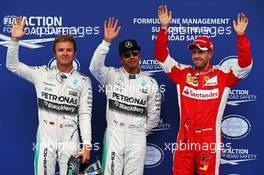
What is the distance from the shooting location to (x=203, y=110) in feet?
11.2

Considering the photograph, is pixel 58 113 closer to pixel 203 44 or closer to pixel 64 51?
pixel 64 51

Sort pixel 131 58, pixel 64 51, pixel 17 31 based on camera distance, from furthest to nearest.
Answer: pixel 131 58, pixel 64 51, pixel 17 31

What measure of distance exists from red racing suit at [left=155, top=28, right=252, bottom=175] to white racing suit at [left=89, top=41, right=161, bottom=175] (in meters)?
0.27

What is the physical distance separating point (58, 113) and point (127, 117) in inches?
22.7

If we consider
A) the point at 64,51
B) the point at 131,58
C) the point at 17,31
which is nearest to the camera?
the point at 17,31

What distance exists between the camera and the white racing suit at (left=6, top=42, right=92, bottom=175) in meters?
3.34

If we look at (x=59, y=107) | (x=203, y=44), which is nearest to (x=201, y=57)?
(x=203, y=44)

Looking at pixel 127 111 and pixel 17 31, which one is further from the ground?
pixel 17 31

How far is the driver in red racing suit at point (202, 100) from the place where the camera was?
11.1 feet

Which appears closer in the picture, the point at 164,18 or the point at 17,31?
the point at 17,31

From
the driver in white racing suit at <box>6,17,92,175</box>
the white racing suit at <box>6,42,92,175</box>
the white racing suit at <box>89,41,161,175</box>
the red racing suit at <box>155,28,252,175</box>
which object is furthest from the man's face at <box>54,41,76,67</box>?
the red racing suit at <box>155,28,252,175</box>

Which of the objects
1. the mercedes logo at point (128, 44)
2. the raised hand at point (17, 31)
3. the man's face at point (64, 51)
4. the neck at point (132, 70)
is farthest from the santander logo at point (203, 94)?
the raised hand at point (17, 31)

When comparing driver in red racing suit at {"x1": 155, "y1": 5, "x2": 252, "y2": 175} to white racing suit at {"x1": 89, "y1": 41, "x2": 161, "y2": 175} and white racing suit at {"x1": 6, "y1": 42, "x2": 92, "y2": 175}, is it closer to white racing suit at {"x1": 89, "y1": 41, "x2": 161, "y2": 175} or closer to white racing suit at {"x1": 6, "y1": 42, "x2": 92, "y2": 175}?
white racing suit at {"x1": 89, "y1": 41, "x2": 161, "y2": 175}

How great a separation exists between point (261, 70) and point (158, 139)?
3.89 feet
